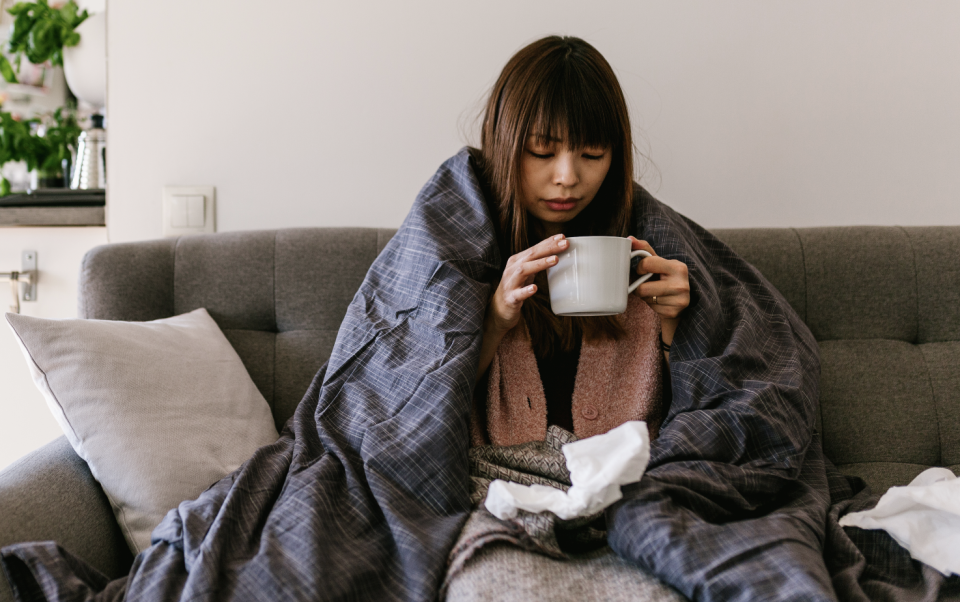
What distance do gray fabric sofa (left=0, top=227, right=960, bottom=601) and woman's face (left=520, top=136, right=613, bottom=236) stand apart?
0.37 metres

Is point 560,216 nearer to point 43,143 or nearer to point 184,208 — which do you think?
point 184,208

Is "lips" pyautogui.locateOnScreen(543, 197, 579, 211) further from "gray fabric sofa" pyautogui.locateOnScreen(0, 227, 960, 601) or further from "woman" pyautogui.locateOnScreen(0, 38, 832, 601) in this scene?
"gray fabric sofa" pyautogui.locateOnScreen(0, 227, 960, 601)

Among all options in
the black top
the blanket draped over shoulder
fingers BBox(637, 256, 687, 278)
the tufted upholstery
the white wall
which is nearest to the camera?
the blanket draped over shoulder

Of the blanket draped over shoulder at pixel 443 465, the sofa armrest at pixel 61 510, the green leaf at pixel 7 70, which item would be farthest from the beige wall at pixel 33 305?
the blanket draped over shoulder at pixel 443 465

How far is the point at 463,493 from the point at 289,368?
0.53 metres

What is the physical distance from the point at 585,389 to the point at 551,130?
39cm

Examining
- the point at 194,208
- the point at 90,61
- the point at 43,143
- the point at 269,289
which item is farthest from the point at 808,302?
the point at 43,143

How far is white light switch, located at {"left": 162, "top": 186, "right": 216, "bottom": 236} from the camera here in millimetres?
1424

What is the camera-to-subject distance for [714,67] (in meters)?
1.45

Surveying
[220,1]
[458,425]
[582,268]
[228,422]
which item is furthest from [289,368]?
[220,1]

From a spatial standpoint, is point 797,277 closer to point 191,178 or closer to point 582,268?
point 582,268

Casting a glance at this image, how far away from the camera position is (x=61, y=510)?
80 centimetres

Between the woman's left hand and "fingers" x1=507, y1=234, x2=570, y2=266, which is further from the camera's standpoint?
the woman's left hand

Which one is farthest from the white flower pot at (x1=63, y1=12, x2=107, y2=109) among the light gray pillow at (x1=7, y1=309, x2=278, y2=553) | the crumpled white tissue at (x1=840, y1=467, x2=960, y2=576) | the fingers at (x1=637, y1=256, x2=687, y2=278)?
the crumpled white tissue at (x1=840, y1=467, x2=960, y2=576)
